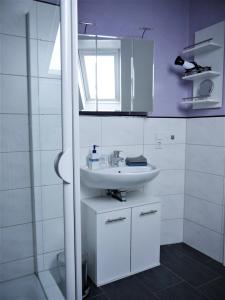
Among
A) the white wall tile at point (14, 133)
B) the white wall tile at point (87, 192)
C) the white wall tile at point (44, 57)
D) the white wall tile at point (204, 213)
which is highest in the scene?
the white wall tile at point (44, 57)

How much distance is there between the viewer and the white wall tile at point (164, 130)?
2326 mm

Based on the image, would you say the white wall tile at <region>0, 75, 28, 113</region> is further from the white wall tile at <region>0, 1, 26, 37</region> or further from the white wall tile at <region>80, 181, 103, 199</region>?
the white wall tile at <region>80, 181, 103, 199</region>

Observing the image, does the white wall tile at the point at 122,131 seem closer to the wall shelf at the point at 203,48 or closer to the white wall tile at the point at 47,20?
the wall shelf at the point at 203,48

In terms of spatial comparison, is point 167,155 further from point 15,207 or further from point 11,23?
point 11,23

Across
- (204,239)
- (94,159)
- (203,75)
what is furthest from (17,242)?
(203,75)

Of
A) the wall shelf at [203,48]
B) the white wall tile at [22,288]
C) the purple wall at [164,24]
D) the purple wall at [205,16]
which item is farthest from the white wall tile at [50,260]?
the wall shelf at [203,48]

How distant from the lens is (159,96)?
7.79ft

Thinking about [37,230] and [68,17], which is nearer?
[68,17]

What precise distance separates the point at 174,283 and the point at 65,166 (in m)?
1.48

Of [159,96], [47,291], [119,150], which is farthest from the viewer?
[159,96]

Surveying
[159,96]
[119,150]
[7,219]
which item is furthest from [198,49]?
[7,219]

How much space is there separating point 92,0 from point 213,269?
243 centimetres

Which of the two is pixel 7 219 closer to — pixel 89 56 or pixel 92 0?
pixel 89 56

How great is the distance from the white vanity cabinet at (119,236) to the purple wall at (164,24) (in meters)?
0.91
